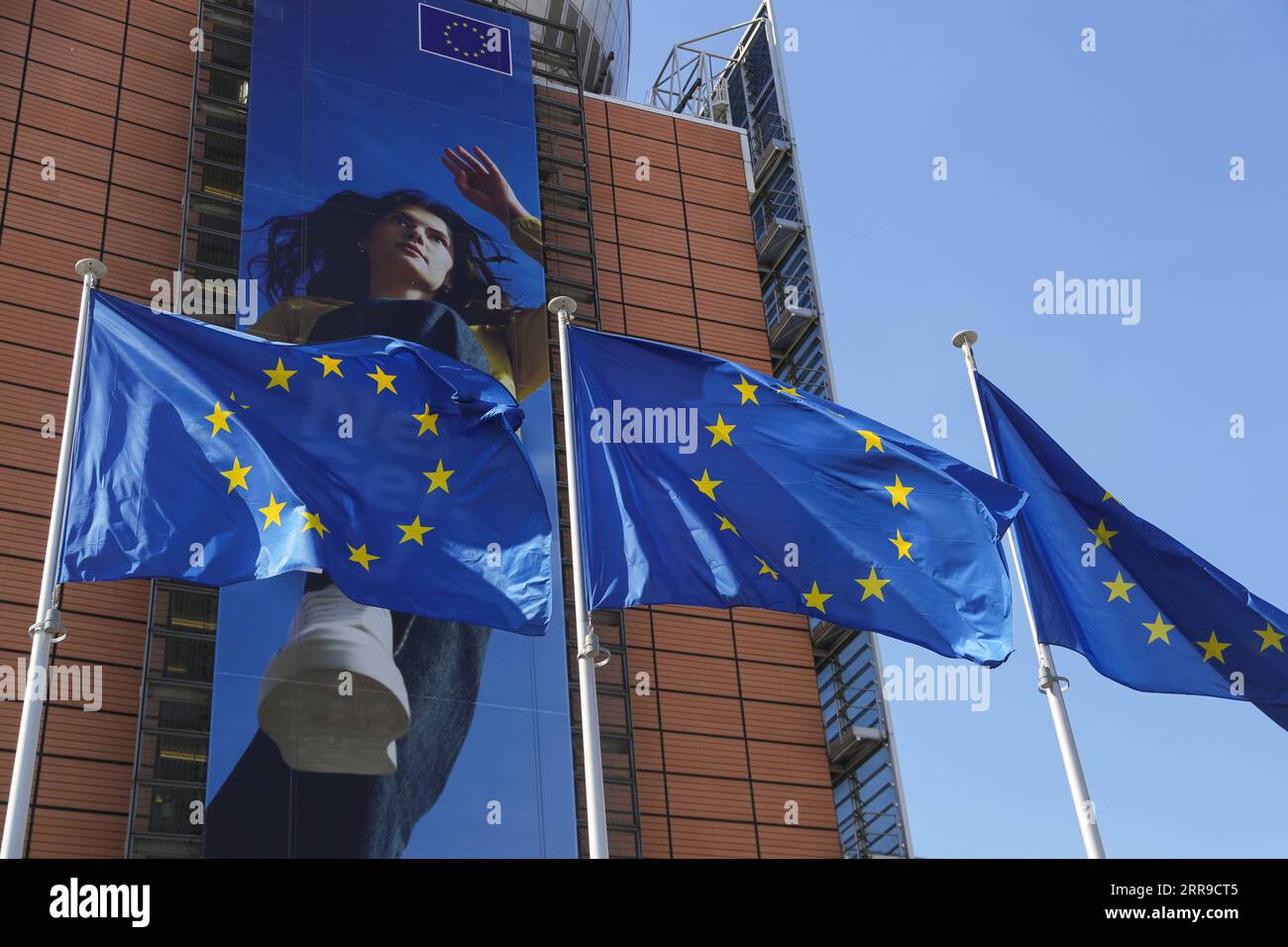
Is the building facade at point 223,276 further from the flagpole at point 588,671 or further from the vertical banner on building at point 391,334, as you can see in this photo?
the flagpole at point 588,671

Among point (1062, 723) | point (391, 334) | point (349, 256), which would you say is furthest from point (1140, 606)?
point (349, 256)

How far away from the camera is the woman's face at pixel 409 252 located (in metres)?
32.1

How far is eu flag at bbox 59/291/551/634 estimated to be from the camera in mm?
13555

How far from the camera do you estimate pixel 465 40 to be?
38.2 meters

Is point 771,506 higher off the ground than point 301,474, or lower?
lower

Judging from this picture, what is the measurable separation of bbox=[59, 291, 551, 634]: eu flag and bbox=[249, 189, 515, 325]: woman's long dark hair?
53.8 ft

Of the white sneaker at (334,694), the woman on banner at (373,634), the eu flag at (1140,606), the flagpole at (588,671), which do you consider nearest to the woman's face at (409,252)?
the woman on banner at (373,634)

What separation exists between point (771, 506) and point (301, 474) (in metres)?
4.71

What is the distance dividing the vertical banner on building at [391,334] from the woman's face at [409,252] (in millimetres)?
49

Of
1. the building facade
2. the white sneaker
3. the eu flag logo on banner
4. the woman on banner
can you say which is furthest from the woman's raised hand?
the white sneaker

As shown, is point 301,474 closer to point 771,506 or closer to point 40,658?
point 40,658
